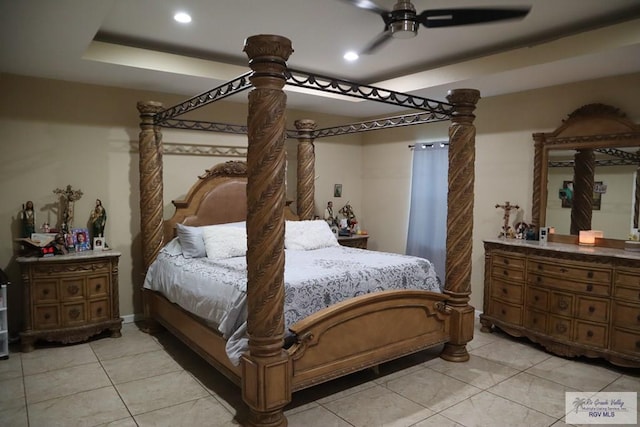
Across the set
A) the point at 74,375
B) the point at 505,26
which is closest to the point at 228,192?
the point at 74,375

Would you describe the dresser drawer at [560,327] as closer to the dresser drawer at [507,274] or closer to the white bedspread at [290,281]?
the dresser drawer at [507,274]

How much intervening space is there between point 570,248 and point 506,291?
71cm

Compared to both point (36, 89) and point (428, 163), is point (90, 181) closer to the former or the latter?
point (36, 89)

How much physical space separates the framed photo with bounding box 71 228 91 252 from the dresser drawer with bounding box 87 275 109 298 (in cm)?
37

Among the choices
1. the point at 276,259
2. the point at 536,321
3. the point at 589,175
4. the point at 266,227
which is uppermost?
the point at 589,175

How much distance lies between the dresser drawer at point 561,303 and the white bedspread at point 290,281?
1.07m

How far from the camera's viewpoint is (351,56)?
3996 millimetres

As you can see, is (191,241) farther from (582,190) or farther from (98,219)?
(582,190)

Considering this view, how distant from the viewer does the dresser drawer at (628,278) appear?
320 cm

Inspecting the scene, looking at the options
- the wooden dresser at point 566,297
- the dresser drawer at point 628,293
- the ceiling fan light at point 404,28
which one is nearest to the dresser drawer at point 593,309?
the wooden dresser at point 566,297

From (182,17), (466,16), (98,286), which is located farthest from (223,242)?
(466,16)

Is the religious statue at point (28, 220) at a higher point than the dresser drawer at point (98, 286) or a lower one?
higher

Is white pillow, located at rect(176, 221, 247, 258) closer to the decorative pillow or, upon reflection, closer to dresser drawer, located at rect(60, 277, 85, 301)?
the decorative pillow

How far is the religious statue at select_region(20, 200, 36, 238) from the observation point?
3754 millimetres
